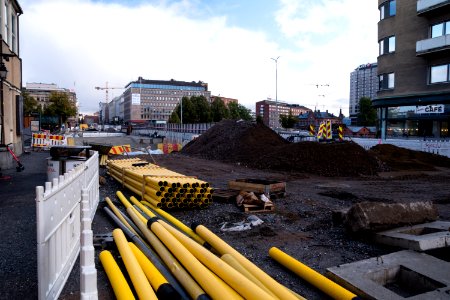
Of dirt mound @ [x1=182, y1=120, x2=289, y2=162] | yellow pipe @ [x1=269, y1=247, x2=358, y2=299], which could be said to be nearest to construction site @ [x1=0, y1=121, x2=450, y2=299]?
yellow pipe @ [x1=269, y1=247, x2=358, y2=299]

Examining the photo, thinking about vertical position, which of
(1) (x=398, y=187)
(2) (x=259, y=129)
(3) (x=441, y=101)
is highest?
(3) (x=441, y=101)

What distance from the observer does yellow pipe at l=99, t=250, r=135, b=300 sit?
3672 mm

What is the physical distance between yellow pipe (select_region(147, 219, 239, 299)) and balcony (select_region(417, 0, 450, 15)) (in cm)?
3082

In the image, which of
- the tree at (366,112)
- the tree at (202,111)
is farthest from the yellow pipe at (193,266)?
the tree at (366,112)

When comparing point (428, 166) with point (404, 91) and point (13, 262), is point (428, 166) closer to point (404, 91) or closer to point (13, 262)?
point (404, 91)

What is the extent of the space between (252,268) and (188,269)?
2.47 feet

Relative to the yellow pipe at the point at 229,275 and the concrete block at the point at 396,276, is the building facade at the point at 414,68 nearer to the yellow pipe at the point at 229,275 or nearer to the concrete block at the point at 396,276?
the concrete block at the point at 396,276

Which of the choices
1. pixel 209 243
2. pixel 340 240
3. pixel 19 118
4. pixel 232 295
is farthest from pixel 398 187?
pixel 19 118

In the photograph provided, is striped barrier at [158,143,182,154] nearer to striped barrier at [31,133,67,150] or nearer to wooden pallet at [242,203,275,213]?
striped barrier at [31,133,67,150]

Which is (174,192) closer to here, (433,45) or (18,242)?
(18,242)

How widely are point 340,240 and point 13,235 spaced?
5827 millimetres

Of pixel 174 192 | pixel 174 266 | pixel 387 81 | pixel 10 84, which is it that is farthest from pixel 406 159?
pixel 10 84

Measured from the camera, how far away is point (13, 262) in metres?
5.11

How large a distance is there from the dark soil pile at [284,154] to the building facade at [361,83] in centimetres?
15887
